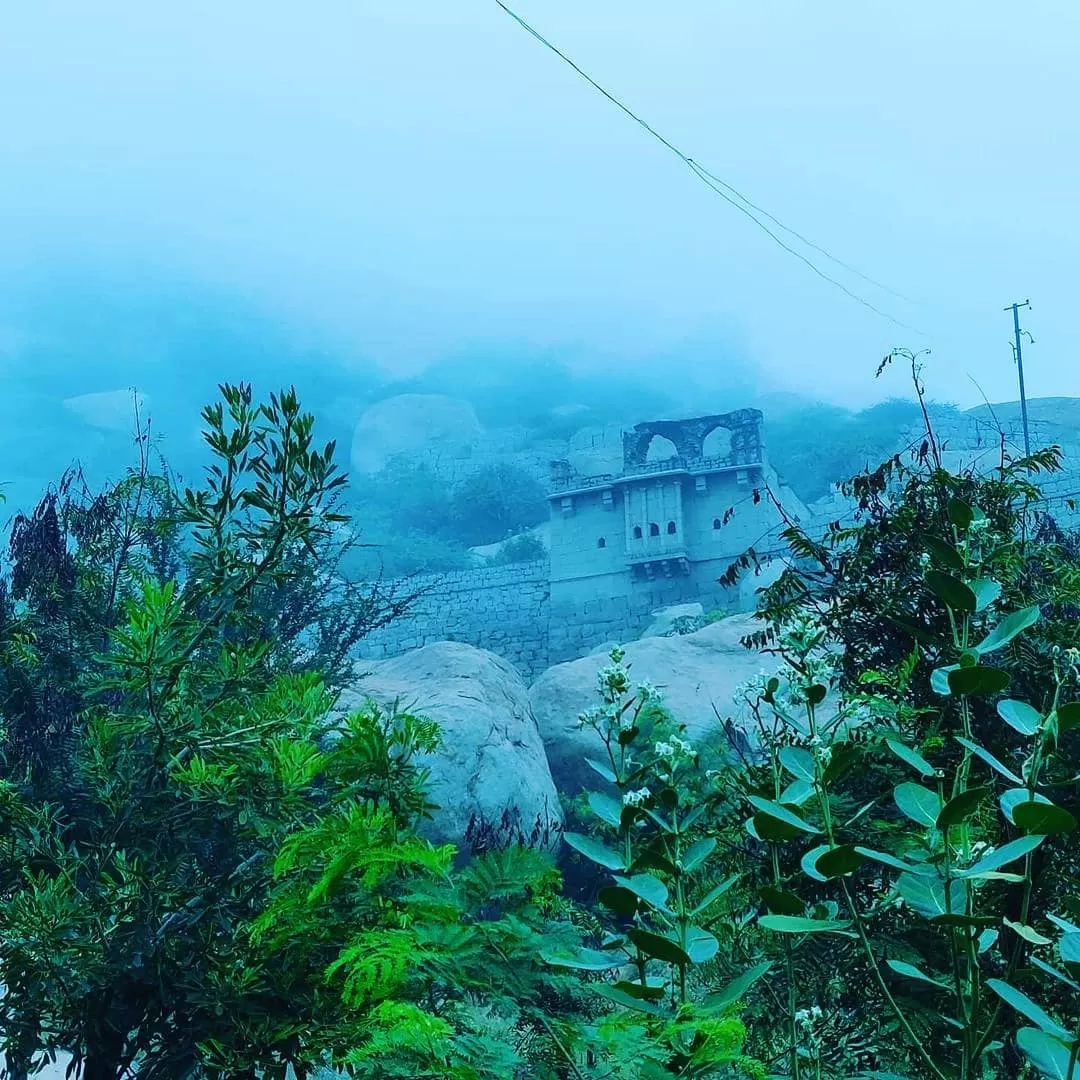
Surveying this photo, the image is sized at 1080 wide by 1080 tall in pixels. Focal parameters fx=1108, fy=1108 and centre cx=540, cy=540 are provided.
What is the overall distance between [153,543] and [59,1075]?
2.22m

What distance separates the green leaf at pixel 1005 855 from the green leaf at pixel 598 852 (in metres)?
0.36

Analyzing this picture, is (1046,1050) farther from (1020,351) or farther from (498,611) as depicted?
(498,611)

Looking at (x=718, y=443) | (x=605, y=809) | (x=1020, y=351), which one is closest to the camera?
(x=605, y=809)

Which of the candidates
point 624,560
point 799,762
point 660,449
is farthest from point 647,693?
point 660,449

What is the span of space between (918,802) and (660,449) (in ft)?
22.2

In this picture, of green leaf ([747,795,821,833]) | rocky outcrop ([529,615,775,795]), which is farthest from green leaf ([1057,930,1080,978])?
rocky outcrop ([529,615,775,795])

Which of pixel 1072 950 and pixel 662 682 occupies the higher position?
pixel 1072 950

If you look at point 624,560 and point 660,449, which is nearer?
point 624,560

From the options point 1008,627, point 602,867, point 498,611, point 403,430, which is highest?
point 403,430

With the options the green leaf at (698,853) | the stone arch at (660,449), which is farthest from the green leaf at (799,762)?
the stone arch at (660,449)

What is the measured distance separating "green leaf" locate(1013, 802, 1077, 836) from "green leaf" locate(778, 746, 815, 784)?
29 cm

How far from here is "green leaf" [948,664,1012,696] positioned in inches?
37.9

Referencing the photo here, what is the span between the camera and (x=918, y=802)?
1.02 meters

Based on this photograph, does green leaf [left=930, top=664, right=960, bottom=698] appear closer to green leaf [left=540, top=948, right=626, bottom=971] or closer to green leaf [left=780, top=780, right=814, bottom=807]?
green leaf [left=780, top=780, right=814, bottom=807]
